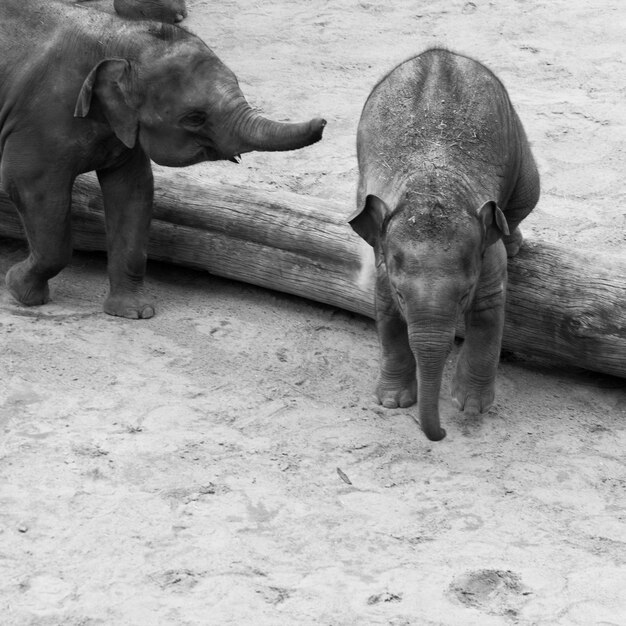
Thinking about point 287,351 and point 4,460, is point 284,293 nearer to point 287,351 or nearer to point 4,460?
point 287,351

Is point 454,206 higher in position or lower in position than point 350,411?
higher

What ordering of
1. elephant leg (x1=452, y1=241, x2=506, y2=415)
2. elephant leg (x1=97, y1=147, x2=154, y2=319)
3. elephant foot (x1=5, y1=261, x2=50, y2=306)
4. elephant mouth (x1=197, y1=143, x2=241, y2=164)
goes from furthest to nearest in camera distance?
1. elephant foot (x1=5, y1=261, x2=50, y2=306)
2. elephant leg (x1=97, y1=147, x2=154, y2=319)
3. elephant mouth (x1=197, y1=143, x2=241, y2=164)
4. elephant leg (x1=452, y1=241, x2=506, y2=415)

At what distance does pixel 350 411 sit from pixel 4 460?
1.44 meters

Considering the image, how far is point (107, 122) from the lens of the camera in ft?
19.6

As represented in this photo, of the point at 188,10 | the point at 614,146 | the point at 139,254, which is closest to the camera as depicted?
the point at 139,254

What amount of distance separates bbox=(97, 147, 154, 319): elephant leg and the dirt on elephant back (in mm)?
96

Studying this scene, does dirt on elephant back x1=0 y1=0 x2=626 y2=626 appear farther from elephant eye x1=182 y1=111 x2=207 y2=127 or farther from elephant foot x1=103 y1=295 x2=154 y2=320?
elephant eye x1=182 y1=111 x2=207 y2=127

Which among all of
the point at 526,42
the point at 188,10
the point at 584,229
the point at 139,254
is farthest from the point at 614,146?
the point at 188,10

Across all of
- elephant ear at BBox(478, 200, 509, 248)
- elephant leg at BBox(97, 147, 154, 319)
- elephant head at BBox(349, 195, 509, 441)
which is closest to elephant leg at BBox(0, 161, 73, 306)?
elephant leg at BBox(97, 147, 154, 319)

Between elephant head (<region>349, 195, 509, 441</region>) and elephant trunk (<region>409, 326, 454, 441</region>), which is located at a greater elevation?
elephant head (<region>349, 195, 509, 441</region>)

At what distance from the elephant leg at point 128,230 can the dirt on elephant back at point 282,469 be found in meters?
0.10

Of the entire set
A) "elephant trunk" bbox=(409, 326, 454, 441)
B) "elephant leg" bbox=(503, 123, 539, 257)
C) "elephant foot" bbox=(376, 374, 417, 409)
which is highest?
"elephant leg" bbox=(503, 123, 539, 257)

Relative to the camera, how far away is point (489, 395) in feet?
18.4

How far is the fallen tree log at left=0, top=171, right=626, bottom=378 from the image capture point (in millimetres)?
5691
